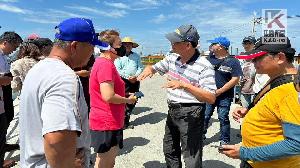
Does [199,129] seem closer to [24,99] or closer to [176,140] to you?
[176,140]

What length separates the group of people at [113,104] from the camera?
1689mm

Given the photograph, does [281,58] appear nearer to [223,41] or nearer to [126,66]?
[223,41]

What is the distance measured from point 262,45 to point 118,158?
376 centimetres

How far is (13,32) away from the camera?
520cm

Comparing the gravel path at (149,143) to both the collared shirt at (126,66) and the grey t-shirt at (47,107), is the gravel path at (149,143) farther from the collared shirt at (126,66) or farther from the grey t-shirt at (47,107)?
the grey t-shirt at (47,107)

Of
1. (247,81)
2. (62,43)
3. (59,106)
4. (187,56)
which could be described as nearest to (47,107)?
(59,106)

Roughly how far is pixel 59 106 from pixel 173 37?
7.46ft

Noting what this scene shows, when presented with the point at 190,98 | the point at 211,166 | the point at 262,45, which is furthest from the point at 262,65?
the point at 211,166

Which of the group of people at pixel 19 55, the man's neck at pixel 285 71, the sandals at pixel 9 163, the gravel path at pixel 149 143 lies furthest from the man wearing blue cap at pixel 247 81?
Result: the sandals at pixel 9 163

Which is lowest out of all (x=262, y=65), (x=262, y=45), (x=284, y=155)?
(x=284, y=155)

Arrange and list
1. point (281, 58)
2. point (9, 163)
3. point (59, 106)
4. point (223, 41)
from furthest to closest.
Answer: point (223, 41), point (9, 163), point (281, 58), point (59, 106)

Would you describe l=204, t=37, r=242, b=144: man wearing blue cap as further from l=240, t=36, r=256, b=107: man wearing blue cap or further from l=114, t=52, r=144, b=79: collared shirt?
l=114, t=52, r=144, b=79: collared shirt

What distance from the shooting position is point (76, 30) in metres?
1.81

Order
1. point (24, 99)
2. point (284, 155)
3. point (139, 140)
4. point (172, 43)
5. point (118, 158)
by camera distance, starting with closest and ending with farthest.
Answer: point (24, 99), point (284, 155), point (172, 43), point (118, 158), point (139, 140)
